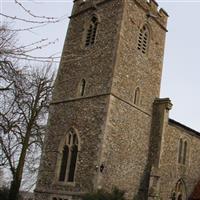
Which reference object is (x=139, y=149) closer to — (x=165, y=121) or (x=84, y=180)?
(x=165, y=121)

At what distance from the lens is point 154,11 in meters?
22.5

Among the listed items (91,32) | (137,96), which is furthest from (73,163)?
(91,32)

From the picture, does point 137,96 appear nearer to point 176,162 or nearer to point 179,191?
point 176,162

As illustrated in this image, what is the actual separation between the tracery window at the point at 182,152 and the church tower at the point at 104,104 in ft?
10.5

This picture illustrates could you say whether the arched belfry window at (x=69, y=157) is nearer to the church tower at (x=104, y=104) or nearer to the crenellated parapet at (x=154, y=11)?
the church tower at (x=104, y=104)

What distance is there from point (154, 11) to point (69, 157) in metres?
10.4

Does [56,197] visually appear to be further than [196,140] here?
No

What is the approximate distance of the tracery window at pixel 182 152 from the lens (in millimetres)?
22062

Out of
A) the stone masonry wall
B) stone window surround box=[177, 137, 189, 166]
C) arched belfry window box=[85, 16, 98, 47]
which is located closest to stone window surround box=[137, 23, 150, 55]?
arched belfry window box=[85, 16, 98, 47]

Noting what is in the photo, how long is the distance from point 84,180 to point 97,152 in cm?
148

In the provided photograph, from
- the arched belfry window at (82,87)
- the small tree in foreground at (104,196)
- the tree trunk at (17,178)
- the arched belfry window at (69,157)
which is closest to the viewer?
the small tree in foreground at (104,196)

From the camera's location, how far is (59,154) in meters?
19.5

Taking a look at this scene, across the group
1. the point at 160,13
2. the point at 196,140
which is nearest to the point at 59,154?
the point at 196,140

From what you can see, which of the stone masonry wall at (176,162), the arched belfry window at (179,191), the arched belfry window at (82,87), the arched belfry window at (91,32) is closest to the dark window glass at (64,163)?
the arched belfry window at (82,87)
